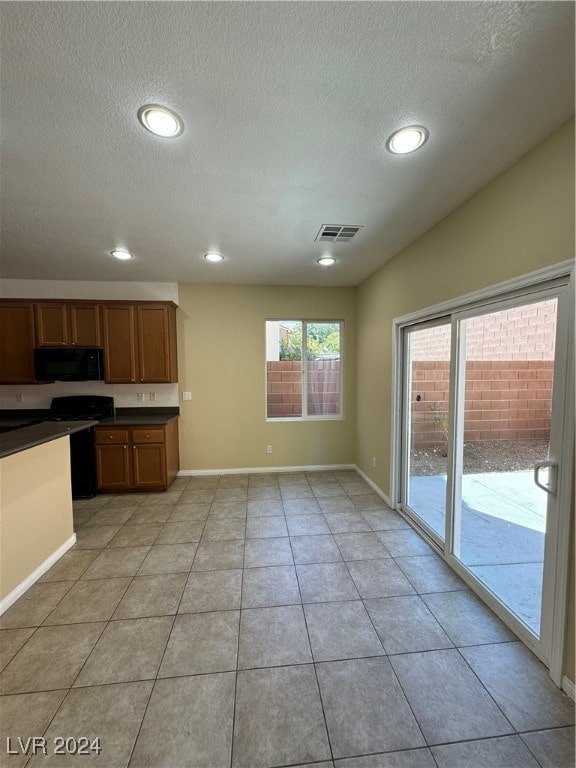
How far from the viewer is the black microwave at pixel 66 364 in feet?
12.3

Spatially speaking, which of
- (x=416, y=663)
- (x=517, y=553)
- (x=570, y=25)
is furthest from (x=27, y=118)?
(x=517, y=553)

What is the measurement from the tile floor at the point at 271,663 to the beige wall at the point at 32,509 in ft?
0.60

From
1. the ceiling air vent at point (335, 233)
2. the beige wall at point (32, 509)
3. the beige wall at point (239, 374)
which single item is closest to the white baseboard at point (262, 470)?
the beige wall at point (239, 374)

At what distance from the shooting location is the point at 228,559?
2.43 metres

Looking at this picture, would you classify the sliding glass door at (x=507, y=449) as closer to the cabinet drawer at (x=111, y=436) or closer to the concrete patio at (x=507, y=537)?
the concrete patio at (x=507, y=537)

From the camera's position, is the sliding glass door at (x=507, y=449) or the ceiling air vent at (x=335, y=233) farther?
the ceiling air vent at (x=335, y=233)

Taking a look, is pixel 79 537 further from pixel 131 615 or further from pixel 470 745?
pixel 470 745

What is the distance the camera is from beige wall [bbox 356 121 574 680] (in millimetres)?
1446

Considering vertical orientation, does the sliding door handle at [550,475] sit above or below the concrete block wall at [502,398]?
below

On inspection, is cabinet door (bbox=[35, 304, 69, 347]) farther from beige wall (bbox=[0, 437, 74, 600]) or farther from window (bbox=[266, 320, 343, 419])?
window (bbox=[266, 320, 343, 419])

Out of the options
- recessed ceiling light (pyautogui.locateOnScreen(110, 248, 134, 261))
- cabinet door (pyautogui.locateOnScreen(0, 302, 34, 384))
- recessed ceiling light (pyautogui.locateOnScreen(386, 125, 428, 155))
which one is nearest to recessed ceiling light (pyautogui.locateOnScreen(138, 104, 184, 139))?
recessed ceiling light (pyautogui.locateOnScreen(386, 125, 428, 155))

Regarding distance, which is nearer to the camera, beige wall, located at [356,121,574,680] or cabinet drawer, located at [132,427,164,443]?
beige wall, located at [356,121,574,680]

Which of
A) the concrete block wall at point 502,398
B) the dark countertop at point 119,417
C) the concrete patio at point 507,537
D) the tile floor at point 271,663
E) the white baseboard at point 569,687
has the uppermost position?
the concrete block wall at point 502,398

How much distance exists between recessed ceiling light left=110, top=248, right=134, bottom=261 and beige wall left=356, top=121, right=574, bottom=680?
9.09 feet
